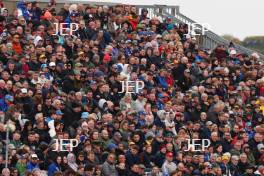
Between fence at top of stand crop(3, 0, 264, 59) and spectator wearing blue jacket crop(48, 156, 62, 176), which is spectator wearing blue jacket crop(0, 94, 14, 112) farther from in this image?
fence at top of stand crop(3, 0, 264, 59)

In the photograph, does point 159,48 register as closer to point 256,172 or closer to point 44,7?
point 44,7


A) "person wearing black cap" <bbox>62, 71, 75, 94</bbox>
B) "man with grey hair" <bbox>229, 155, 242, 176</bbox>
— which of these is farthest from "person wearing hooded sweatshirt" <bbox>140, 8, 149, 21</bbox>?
"man with grey hair" <bbox>229, 155, 242, 176</bbox>

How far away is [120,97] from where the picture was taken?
4312 centimetres

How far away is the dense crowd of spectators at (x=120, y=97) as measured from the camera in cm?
3897

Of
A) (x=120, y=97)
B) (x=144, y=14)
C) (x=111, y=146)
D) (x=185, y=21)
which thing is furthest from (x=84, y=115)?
(x=185, y=21)

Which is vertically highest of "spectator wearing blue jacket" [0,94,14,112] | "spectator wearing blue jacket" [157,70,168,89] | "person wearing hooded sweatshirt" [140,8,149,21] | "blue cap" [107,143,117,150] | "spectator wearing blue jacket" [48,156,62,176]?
"person wearing hooded sweatshirt" [140,8,149,21]

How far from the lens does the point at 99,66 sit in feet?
145

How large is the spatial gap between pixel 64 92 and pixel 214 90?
557 centimetres

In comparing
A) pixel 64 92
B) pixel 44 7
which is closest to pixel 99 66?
pixel 64 92

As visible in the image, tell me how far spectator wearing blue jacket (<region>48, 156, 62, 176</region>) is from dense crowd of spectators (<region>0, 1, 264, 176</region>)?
3 centimetres

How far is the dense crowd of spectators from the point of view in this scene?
38969 mm

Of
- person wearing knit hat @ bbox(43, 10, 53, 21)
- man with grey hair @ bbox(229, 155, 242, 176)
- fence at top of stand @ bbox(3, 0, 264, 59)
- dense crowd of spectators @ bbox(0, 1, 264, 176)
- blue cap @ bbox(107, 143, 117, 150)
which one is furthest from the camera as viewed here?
fence at top of stand @ bbox(3, 0, 264, 59)

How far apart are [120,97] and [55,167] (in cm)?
575

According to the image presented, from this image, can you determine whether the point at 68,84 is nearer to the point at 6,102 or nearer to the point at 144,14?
the point at 6,102
